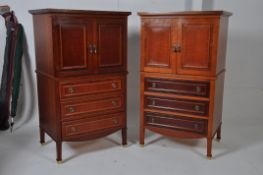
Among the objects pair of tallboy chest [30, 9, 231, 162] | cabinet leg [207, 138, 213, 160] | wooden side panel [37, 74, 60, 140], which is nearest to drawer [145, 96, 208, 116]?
pair of tallboy chest [30, 9, 231, 162]

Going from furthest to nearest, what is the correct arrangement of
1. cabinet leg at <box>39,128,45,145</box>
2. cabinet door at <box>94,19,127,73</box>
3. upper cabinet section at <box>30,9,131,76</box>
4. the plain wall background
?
the plain wall background < cabinet leg at <box>39,128,45,145</box> < cabinet door at <box>94,19,127,73</box> < upper cabinet section at <box>30,9,131,76</box>

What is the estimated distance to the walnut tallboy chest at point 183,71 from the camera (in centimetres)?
254

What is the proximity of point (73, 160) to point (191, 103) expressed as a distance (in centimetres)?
121

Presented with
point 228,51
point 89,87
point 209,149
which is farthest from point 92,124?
point 228,51

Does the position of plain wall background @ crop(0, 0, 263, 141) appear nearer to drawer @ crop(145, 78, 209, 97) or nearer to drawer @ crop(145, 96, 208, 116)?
drawer @ crop(145, 96, 208, 116)

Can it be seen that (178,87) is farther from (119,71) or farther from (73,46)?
(73,46)

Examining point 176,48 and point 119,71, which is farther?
point 119,71

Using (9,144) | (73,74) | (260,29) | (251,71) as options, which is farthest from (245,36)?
(9,144)

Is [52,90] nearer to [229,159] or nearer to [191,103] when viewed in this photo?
[191,103]

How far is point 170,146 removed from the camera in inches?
117

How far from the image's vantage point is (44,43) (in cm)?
254

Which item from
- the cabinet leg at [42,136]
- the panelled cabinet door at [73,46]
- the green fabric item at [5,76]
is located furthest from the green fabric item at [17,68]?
the panelled cabinet door at [73,46]

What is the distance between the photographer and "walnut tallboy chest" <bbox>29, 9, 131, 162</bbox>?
2.44m

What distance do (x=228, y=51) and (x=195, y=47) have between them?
0.98m
